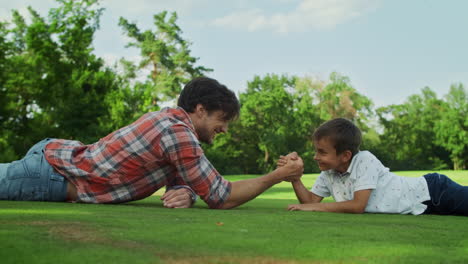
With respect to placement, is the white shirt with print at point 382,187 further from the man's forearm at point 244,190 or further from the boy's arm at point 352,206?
the man's forearm at point 244,190

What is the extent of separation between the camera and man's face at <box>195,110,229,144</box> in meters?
4.07

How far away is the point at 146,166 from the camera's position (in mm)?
3867

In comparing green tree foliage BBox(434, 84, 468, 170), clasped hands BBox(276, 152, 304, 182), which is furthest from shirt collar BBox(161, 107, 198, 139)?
green tree foliage BBox(434, 84, 468, 170)

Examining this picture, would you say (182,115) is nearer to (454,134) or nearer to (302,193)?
(302,193)

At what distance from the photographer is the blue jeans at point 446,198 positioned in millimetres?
4258

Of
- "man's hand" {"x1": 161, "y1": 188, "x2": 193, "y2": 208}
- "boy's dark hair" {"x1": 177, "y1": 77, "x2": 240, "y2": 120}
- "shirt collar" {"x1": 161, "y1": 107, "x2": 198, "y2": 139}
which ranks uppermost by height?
"boy's dark hair" {"x1": 177, "y1": 77, "x2": 240, "y2": 120}

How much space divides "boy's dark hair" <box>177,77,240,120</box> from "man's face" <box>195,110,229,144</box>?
39mm

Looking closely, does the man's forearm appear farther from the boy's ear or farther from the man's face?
the boy's ear

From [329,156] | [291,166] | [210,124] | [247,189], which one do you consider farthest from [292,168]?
[210,124]

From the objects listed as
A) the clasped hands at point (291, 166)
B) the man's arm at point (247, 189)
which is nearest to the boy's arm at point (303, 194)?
the clasped hands at point (291, 166)

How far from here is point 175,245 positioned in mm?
1869

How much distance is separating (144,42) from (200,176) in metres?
39.8

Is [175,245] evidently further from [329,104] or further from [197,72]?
[329,104]

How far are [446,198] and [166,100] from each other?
37.8 metres
